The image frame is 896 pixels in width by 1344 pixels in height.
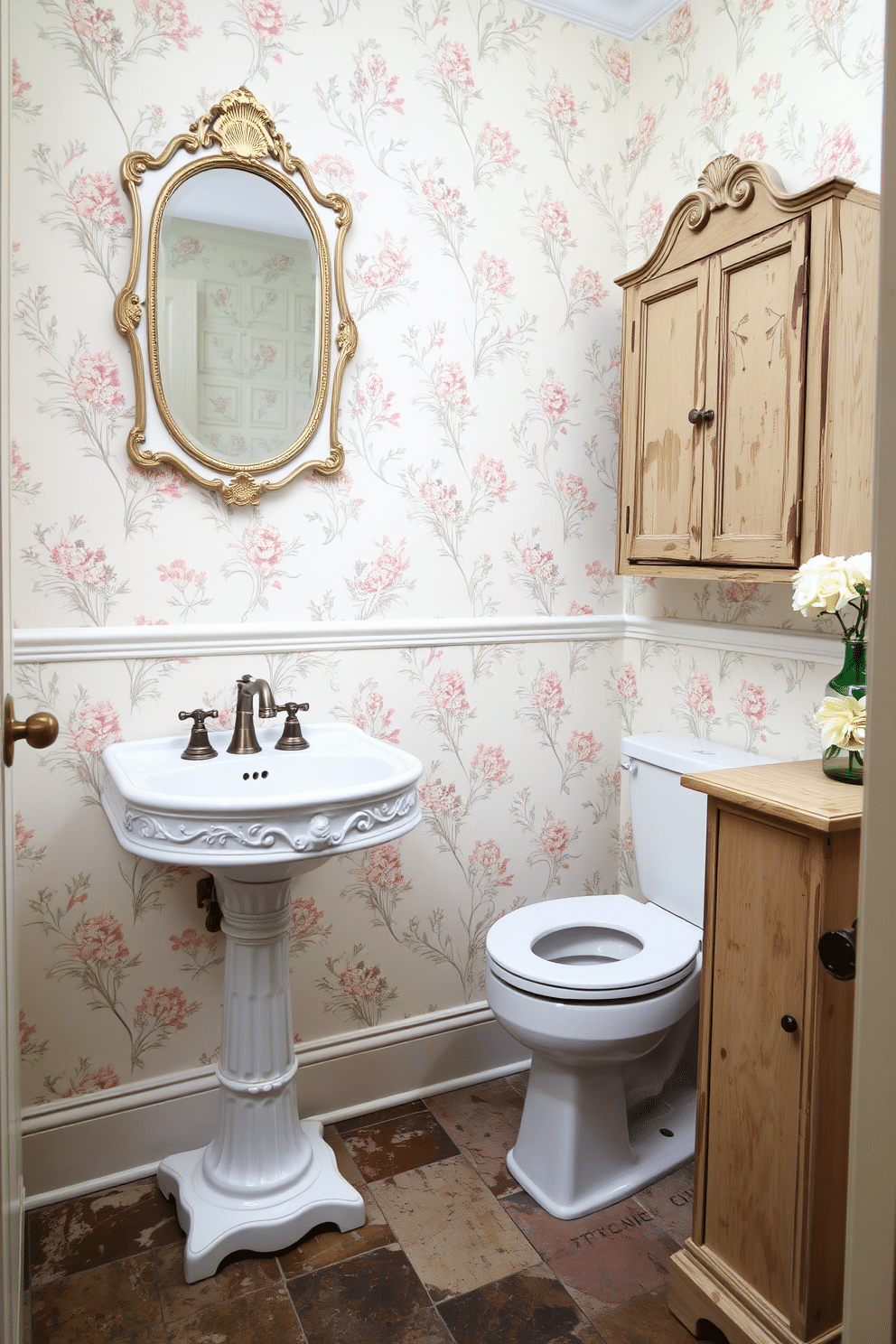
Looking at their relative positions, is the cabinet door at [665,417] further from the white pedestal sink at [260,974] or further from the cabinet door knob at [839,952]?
the cabinet door knob at [839,952]

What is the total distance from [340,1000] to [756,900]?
108 cm

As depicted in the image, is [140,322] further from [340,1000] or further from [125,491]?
[340,1000]

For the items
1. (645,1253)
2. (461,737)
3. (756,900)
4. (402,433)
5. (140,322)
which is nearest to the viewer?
(756,900)

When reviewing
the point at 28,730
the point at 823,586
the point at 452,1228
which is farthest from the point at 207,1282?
the point at 823,586

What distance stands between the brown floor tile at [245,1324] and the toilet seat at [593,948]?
66 cm

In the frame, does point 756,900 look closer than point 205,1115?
Yes

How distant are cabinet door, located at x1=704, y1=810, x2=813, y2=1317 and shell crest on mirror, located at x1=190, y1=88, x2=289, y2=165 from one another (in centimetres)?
157

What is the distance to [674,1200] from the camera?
1.79 meters

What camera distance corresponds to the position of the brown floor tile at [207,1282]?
153 centimetres

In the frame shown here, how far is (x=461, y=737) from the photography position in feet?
7.25

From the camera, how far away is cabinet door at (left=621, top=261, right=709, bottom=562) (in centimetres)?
189

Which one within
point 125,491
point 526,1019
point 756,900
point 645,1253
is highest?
point 125,491

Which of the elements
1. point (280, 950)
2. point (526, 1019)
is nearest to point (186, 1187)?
point (280, 950)

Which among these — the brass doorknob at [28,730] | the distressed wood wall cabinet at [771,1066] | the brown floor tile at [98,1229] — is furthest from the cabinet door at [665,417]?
the brown floor tile at [98,1229]
